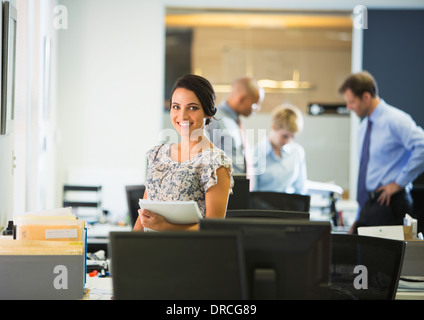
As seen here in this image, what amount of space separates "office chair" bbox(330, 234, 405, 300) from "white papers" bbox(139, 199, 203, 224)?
0.57 metres

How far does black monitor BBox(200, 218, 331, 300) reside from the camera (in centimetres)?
161

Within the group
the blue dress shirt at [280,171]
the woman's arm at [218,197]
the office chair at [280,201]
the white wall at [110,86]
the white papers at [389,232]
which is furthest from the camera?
the white wall at [110,86]

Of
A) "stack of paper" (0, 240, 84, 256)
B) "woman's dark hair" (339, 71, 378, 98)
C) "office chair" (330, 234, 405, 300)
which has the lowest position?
"office chair" (330, 234, 405, 300)

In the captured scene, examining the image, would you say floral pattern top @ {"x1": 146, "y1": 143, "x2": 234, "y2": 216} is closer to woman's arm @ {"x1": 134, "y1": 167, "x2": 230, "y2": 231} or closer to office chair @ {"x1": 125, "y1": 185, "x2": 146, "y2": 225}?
woman's arm @ {"x1": 134, "y1": 167, "x2": 230, "y2": 231}

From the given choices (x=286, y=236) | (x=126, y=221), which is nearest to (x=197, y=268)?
(x=286, y=236)

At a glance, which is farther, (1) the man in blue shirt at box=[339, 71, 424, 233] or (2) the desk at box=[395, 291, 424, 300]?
(1) the man in blue shirt at box=[339, 71, 424, 233]

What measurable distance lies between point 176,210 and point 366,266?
0.81m

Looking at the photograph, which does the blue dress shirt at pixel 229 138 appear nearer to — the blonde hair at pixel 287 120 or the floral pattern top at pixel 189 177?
the blonde hair at pixel 287 120

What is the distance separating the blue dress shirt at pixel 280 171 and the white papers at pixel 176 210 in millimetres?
2340

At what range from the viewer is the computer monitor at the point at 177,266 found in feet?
5.02

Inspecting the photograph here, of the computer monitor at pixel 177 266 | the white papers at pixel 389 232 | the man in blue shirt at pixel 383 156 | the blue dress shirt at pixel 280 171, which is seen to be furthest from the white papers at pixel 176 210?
the blue dress shirt at pixel 280 171

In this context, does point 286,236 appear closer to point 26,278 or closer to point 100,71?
point 26,278

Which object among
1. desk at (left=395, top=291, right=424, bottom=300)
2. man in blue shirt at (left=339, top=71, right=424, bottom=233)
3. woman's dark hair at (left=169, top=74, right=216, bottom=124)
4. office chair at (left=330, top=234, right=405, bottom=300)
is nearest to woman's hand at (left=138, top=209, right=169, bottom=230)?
woman's dark hair at (left=169, top=74, right=216, bottom=124)

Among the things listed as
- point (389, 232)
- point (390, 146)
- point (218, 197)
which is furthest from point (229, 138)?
point (218, 197)
